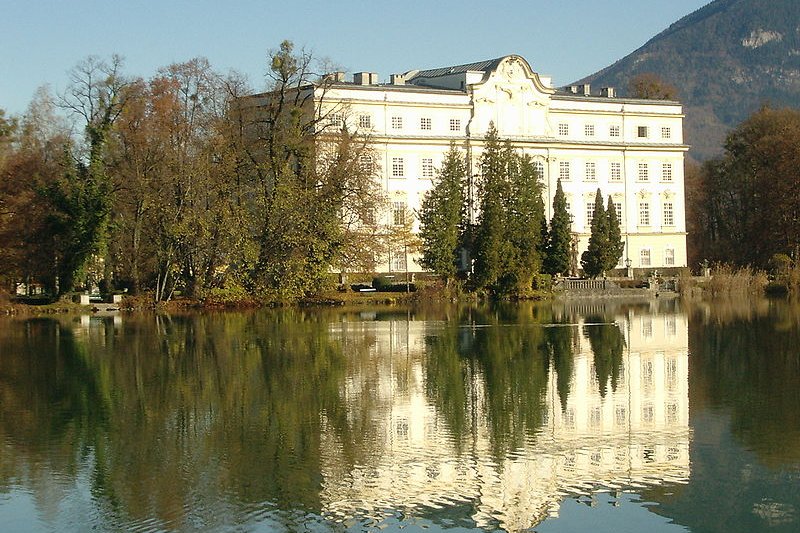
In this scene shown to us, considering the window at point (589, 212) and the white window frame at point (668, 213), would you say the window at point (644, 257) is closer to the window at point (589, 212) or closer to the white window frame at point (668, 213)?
the white window frame at point (668, 213)

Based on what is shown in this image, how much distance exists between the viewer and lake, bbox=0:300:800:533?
1236 cm

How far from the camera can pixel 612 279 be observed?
65188 mm

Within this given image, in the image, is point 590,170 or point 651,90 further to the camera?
point 651,90

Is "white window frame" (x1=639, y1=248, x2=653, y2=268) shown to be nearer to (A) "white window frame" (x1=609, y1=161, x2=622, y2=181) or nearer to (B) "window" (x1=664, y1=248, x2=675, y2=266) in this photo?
(B) "window" (x1=664, y1=248, x2=675, y2=266)

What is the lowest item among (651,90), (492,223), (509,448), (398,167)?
(509,448)

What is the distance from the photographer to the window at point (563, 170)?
77625 mm

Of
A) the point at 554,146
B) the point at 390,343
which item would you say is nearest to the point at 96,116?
the point at 390,343

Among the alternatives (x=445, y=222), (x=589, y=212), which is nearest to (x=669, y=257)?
(x=589, y=212)

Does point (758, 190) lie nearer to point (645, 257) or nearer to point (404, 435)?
point (645, 257)

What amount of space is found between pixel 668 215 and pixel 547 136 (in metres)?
10.3

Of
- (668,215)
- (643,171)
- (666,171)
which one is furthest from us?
(666,171)

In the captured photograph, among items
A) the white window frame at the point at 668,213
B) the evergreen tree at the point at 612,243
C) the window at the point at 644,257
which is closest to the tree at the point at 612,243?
the evergreen tree at the point at 612,243

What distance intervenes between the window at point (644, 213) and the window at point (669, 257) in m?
2.19

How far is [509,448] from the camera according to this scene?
15328 mm
